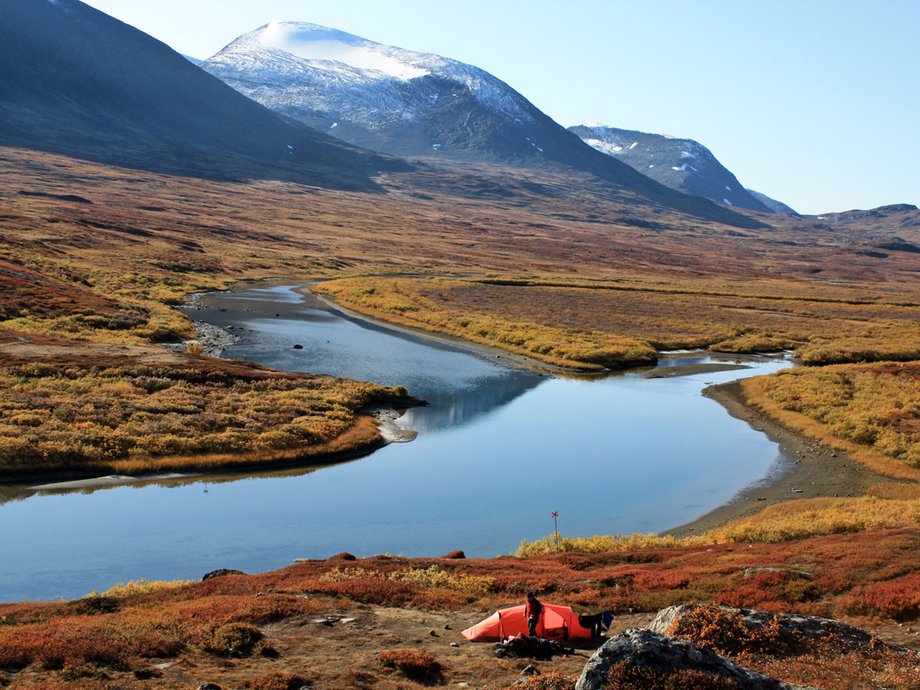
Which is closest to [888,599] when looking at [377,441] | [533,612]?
[533,612]

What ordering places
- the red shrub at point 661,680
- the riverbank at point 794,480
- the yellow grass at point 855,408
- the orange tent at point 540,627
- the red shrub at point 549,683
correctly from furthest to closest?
1. the yellow grass at point 855,408
2. the riverbank at point 794,480
3. the orange tent at point 540,627
4. the red shrub at point 549,683
5. the red shrub at point 661,680

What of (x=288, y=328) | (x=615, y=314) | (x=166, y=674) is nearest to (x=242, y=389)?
(x=288, y=328)

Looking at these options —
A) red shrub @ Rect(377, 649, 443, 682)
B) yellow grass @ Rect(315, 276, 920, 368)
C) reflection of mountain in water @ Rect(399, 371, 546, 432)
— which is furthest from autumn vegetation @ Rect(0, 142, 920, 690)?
reflection of mountain in water @ Rect(399, 371, 546, 432)

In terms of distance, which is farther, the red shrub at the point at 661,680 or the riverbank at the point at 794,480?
the riverbank at the point at 794,480

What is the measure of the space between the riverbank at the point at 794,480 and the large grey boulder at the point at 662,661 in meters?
23.9

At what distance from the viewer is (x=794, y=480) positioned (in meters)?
43.5

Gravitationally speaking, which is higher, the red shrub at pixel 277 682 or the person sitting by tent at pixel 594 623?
the person sitting by tent at pixel 594 623

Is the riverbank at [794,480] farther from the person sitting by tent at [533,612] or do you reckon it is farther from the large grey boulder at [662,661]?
the large grey boulder at [662,661]

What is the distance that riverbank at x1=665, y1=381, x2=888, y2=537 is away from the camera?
3872 centimetres

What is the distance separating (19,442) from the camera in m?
41.2

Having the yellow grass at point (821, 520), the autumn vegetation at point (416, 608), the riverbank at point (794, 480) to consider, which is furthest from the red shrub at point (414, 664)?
the riverbank at point (794, 480)

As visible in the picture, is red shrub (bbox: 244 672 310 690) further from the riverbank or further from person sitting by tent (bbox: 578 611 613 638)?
the riverbank

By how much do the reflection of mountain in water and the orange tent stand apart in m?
33.6

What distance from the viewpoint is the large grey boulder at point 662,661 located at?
12.8m
